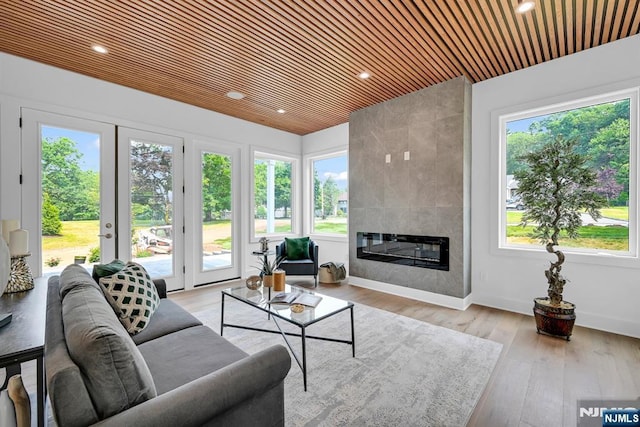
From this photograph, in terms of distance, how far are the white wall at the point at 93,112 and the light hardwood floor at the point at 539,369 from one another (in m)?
2.09

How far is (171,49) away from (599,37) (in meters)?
4.23

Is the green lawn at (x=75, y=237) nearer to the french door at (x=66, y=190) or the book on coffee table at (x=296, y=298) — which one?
the french door at (x=66, y=190)

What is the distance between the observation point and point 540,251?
131 inches

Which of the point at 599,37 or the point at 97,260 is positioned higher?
the point at 599,37

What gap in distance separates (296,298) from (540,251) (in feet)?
9.46

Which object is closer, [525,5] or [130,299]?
[130,299]

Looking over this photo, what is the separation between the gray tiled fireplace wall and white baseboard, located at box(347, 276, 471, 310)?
6 centimetres

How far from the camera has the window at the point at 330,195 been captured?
5.52 meters

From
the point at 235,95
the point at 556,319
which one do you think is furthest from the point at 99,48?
the point at 556,319

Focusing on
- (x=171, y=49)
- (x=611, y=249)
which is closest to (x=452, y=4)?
(x=171, y=49)

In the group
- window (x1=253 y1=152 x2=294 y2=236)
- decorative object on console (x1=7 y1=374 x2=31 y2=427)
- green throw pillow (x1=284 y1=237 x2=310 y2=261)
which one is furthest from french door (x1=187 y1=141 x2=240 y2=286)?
decorative object on console (x1=7 y1=374 x2=31 y2=427)

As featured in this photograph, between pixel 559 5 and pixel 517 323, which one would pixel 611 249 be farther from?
pixel 559 5

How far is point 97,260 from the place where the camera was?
11.8 feet

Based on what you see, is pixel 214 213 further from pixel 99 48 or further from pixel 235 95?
pixel 99 48
